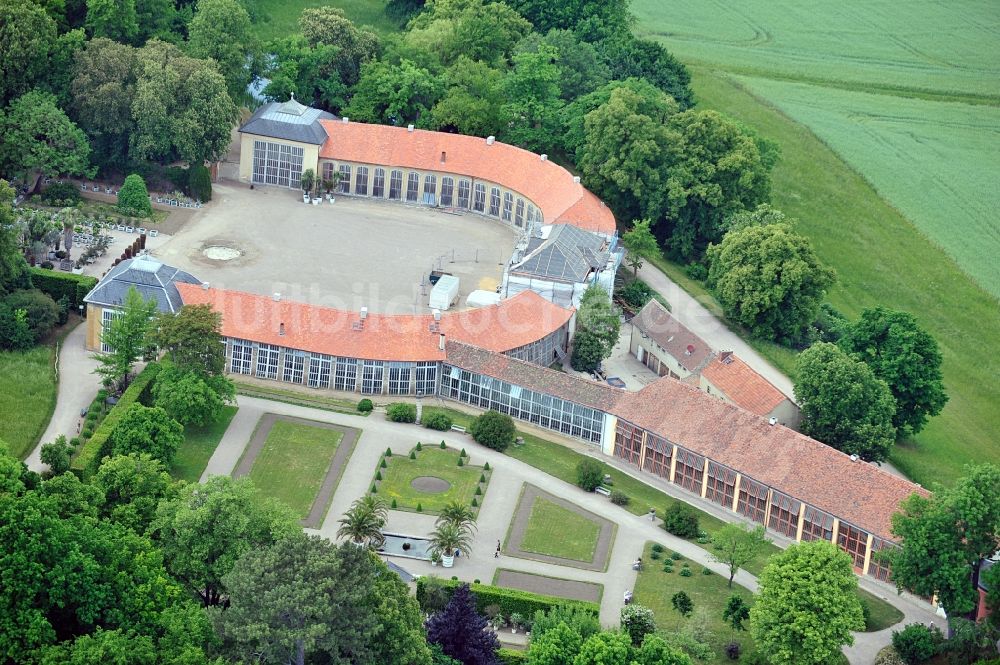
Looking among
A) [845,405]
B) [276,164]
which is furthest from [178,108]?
[845,405]

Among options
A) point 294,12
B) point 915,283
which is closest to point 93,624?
point 915,283

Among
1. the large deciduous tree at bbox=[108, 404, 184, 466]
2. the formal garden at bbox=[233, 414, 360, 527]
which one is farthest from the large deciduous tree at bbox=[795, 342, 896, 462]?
the large deciduous tree at bbox=[108, 404, 184, 466]

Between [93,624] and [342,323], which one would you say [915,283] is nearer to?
Result: [342,323]

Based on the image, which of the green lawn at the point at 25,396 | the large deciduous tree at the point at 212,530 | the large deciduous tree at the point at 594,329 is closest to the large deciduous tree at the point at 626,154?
the large deciduous tree at the point at 594,329

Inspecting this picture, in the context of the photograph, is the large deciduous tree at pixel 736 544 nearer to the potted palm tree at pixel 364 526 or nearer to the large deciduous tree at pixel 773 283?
the potted palm tree at pixel 364 526

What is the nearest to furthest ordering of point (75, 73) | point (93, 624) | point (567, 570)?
point (93, 624)
point (567, 570)
point (75, 73)

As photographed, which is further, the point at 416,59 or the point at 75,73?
the point at 416,59

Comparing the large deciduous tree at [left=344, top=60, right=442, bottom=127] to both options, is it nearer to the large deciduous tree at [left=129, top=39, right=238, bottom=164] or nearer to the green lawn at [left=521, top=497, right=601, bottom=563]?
the large deciduous tree at [left=129, top=39, right=238, bottom=164]

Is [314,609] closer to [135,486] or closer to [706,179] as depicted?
[135,486]
